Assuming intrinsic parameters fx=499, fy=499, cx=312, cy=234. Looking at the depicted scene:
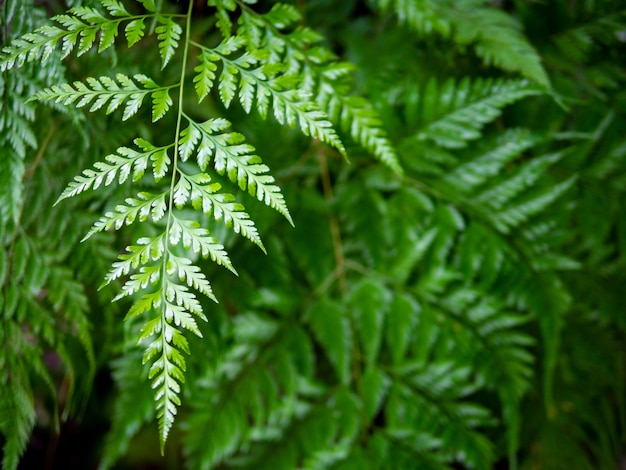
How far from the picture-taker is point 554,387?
1947mm

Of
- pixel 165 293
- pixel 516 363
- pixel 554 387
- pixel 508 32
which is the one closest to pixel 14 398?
pixel 165 293

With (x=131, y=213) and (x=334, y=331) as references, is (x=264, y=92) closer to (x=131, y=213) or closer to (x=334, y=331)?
(x=131, y=213)

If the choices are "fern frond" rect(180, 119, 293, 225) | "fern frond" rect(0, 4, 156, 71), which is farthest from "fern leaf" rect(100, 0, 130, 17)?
"fern frond" rect(180, 119, 293, 225)

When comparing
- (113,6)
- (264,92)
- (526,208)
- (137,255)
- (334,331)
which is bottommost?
(334,331)

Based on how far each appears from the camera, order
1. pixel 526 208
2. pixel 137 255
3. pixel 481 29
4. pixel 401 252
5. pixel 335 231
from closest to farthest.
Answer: pixel 137 255, pixel 481 29, pixel 526 208, pixel 401 252, pixel 335 231

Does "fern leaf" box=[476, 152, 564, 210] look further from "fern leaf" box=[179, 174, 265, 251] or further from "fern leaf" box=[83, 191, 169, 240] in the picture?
"fern leaf" box=[83, 191, 169, 240]

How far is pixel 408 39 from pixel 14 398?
166cm

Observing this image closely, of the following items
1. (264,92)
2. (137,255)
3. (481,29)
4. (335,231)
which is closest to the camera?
(137,255)

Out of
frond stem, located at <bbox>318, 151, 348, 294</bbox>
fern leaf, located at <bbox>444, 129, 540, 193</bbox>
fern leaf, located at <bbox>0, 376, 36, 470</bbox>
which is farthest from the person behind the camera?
frond stem, located at <bbox>318, 151, 348, 294</bbox>

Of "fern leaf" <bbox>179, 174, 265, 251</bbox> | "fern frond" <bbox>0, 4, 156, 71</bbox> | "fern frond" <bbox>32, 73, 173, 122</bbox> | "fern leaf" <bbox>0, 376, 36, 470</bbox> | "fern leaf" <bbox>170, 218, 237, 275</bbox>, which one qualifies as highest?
"fern frond" <bbox>0, 4, 156, 71</bbox>

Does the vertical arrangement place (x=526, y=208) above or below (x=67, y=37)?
below

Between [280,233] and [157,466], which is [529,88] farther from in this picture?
[157,466]

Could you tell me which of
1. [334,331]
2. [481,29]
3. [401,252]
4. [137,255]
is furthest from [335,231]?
[137,255]

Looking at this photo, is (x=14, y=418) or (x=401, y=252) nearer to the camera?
(x=14, y=418)
